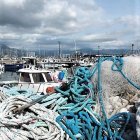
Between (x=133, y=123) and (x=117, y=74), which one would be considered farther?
(x=117, y=74)

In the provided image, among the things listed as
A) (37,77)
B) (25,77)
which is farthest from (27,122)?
(25,77)

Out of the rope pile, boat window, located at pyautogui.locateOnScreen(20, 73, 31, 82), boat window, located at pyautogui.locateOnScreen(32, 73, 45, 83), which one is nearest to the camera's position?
the rope pile

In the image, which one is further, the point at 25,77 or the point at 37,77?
the point at 25,77

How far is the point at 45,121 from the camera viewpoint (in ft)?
17.6

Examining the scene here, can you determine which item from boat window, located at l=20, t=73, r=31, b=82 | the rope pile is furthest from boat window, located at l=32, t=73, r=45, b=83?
the rope pile

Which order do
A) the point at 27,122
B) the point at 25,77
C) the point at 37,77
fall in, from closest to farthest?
the point at 27,122 < the point at 37,77 < the point at 25,77

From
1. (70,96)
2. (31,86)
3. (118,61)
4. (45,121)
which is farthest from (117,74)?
(31,86)

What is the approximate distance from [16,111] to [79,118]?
0.99m

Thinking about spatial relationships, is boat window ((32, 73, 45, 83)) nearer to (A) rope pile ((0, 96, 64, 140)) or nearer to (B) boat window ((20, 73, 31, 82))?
(B) boat window ((20, 73, 31, 82))

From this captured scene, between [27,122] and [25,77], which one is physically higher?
[25,77]

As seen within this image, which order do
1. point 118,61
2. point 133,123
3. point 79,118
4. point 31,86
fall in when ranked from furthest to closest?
point 31,86, point 118,61, point 79,118, point 133,123

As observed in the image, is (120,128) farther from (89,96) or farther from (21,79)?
(21,79)

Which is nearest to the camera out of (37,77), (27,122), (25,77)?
(27,122)

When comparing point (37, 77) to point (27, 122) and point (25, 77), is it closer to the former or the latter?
point (25, 77)
